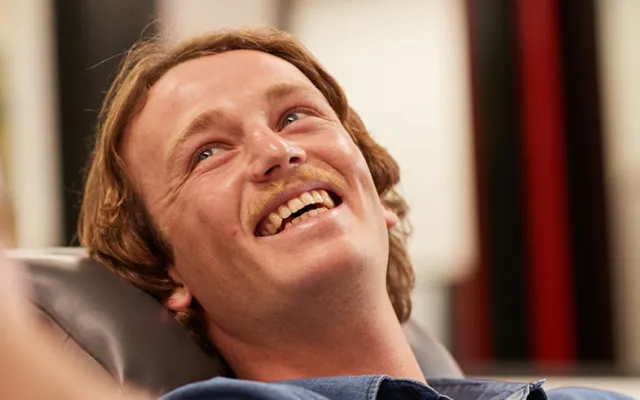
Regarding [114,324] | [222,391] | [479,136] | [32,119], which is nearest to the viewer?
[222,391]

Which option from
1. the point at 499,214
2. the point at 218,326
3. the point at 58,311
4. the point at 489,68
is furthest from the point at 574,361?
the point at 58,311

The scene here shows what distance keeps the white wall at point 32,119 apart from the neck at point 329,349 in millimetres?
2130

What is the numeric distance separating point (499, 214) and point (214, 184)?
248 centimetres

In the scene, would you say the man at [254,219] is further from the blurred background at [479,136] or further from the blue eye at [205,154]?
the blurred background at [479,136]

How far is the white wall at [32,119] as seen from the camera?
339 centimetres

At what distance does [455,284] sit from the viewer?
3.86 meters

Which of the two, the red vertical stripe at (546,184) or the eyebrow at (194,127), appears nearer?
the eyebrow at (194,127)

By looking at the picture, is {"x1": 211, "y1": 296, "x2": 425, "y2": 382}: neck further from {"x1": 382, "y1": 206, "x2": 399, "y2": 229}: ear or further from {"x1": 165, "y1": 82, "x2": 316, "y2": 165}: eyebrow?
{"x1": 165, "y1": 82, "x2": 316, "y2": 165}: eyebrow

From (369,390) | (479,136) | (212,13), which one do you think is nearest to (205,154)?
(369,390)

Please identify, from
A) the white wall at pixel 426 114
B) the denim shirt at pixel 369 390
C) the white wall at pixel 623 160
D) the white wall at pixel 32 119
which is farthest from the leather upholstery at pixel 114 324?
the white wall at pixel 623 160

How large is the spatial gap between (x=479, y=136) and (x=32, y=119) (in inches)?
73.0

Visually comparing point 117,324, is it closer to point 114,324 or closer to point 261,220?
point 114,324

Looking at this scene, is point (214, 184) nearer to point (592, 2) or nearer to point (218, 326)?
point (218, 326)

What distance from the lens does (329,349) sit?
1435 millimetres
